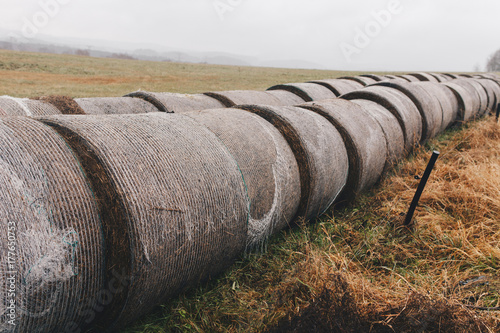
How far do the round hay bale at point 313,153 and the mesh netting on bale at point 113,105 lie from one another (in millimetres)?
2277

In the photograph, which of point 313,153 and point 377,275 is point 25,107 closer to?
point 313,153

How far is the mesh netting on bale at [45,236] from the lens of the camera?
1530mm

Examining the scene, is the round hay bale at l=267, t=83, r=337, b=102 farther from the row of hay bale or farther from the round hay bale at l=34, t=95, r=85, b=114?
the round hay bale at l=34, t=95, r=85, b=114

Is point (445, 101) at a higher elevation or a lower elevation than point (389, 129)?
higher

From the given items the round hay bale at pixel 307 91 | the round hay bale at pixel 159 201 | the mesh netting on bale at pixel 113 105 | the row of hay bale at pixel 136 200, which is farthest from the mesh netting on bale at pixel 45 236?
the round hay bale at pixel 307 91

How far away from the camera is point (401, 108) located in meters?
5.88

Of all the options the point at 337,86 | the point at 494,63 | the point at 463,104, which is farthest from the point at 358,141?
the point at 494,63

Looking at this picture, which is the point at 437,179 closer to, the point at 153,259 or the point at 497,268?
the point at 497,268

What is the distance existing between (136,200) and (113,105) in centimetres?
373

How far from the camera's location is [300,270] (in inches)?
103

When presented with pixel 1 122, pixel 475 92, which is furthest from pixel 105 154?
pixel 475 92

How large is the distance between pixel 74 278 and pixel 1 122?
1092 millimetres

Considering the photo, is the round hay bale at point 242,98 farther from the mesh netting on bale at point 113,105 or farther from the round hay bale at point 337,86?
the round hay bale at point 337,86

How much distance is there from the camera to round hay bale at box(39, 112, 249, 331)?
1.88m
